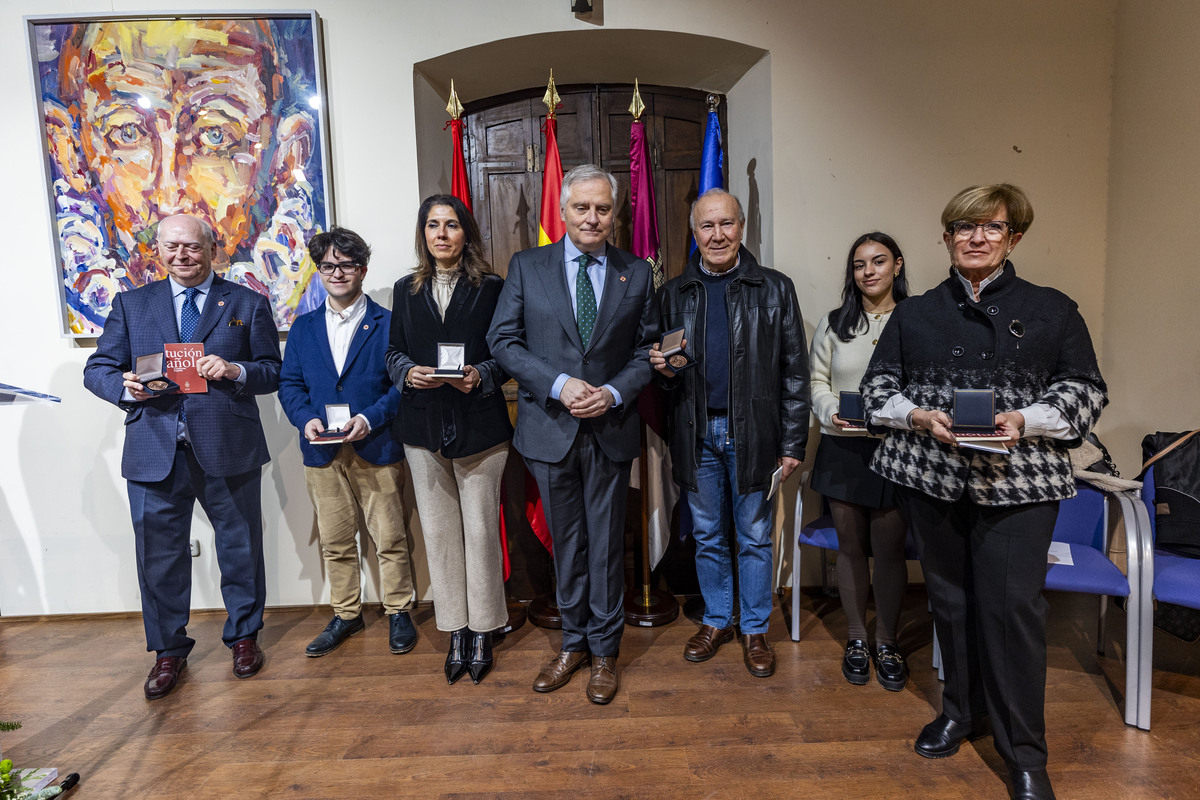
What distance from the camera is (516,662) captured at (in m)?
2.68

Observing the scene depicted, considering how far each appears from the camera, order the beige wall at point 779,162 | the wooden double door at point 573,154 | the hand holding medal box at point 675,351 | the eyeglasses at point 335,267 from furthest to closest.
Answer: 1. the wooden double door at point 573,154
2. the beige wall at point 779,162
3. the eyeglasses at point 335,267
4. the hand holding medal box at point 675,351

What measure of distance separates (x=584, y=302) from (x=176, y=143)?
2226mm

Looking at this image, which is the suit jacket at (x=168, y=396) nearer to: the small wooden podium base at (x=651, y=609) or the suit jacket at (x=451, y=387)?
the suit jacket at (x=451, y=387)

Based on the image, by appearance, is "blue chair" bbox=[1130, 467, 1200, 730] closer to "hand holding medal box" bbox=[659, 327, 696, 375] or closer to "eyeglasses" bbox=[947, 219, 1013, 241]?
"eyeglasses" bbox=[947, 219, 1013, 241]

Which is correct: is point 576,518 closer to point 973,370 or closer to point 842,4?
point 973,370

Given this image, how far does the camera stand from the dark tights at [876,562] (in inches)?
96.7

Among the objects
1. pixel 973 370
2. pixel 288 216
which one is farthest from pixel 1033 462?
pixel 288 216

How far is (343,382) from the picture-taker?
269cm

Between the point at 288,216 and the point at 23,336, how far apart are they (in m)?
1.40

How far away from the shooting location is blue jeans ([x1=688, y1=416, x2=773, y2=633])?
255 cm

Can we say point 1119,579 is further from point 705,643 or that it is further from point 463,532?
point 463,532

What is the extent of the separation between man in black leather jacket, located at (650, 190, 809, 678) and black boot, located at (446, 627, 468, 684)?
2.96 ft

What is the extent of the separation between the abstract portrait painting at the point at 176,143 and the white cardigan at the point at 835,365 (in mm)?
2373

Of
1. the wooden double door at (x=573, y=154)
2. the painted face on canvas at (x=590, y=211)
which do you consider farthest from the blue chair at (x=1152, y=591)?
the wooden double door at (x=573, y=154)
